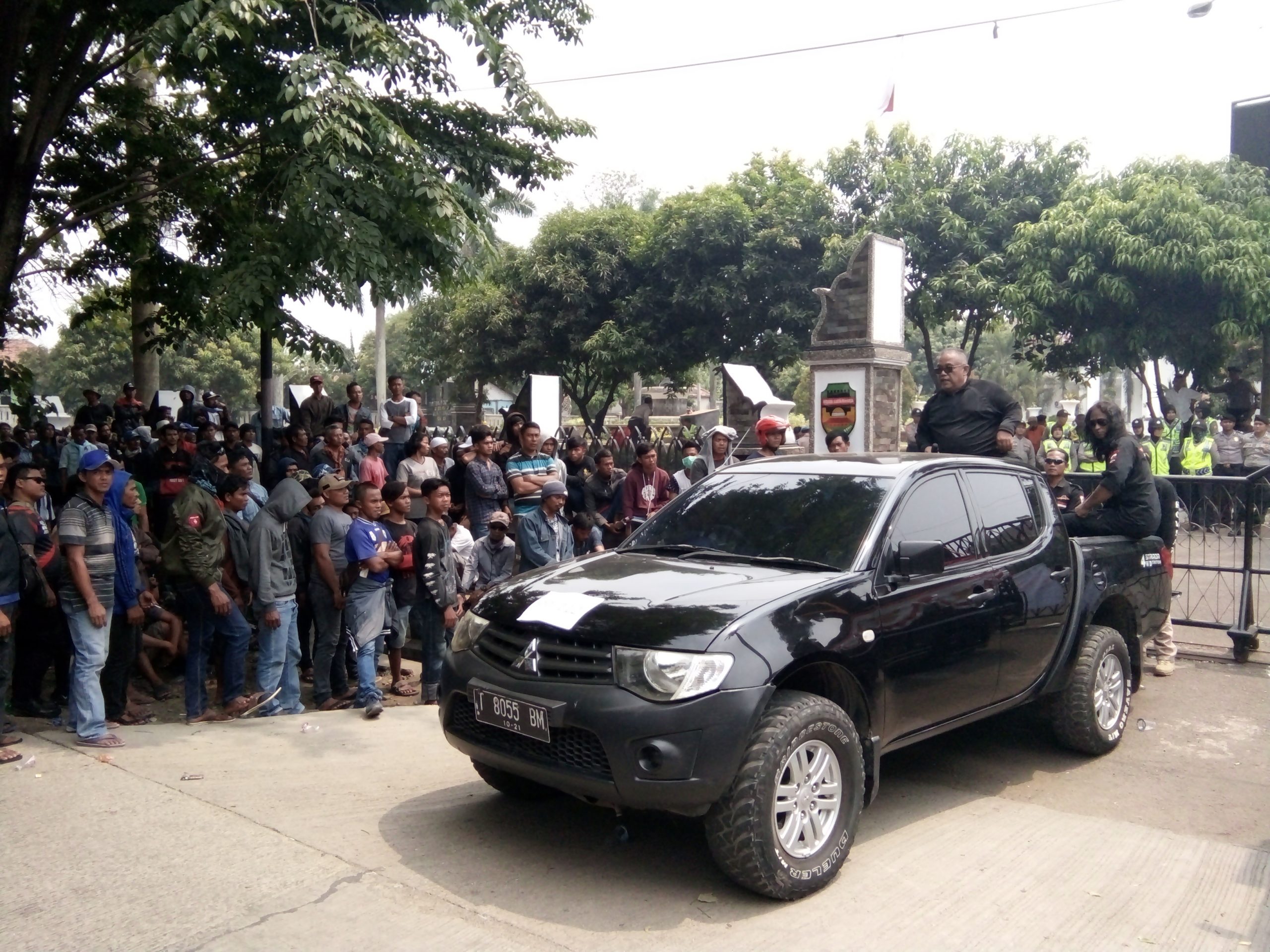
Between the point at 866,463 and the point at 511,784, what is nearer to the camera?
the point at 511,784

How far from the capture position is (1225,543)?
9.15 metres

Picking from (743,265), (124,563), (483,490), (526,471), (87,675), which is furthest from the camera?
(743,265)

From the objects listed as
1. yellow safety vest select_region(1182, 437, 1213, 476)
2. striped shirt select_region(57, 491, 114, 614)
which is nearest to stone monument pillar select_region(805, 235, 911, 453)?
yellow safety vest select_region(1182, 437, 1213, 476)

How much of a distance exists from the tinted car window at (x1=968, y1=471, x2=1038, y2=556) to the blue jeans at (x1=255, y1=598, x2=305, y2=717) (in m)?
4.58

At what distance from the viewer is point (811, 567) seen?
4.74 metres

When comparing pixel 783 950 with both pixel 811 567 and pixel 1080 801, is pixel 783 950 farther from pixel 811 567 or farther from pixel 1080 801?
pixel 1080 801

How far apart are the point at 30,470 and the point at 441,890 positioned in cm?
401

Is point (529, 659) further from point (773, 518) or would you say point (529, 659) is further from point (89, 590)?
point (89, 590)

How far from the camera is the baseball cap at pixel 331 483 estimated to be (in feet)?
24.6

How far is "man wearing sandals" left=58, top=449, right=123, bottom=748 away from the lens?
5.98 metres

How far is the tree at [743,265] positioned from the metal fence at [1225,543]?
15.3m

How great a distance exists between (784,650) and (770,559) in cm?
79

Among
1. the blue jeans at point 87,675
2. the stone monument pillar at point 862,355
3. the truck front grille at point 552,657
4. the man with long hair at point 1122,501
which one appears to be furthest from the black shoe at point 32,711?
the stone monument pillar at point 862,355

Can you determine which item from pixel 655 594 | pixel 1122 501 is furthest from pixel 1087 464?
pixel 655 594
